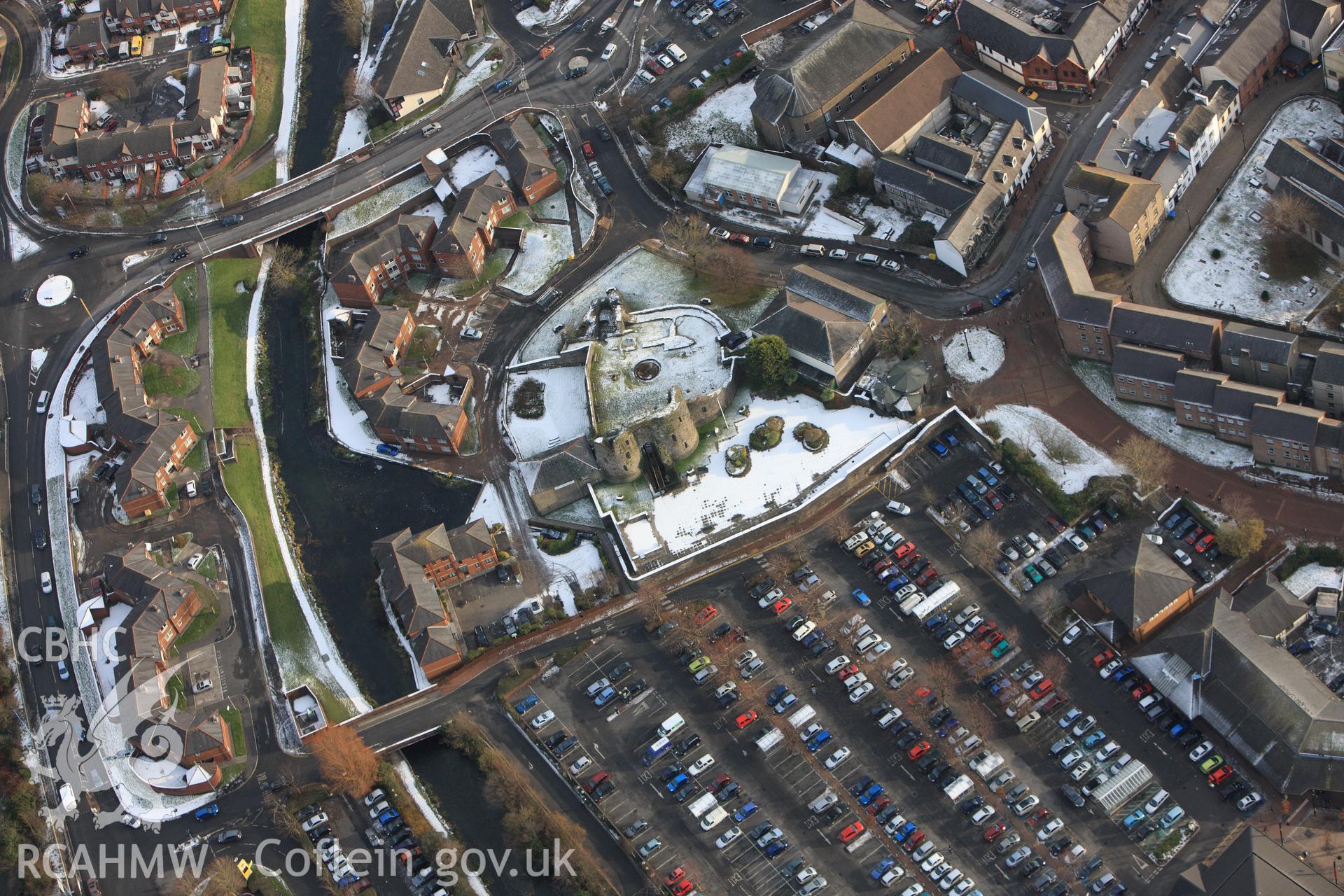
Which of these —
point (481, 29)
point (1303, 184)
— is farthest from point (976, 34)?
point (481, 29)

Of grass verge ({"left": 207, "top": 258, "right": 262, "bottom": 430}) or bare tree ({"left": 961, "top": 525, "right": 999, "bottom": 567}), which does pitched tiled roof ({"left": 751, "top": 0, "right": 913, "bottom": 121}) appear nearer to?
bare tree ({"left": 961, "top": 525, "right": 999, "bottom": 567})

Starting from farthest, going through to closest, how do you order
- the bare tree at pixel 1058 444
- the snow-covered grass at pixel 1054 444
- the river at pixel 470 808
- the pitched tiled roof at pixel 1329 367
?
the bare tree at pixel 1058 444
the snow-covered grass at pixel 1054 444
the pitched tiled roof at pixel 1329 367
the river at pixel 470 808

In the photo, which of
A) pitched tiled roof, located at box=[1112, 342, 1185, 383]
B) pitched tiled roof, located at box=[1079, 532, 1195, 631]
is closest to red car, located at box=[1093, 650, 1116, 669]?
pitched tiled roof, located at box=[1079, 532, 1195, 631]

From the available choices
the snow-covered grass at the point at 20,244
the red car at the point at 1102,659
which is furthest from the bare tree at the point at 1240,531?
the snow-covered grass at the point at 20,244

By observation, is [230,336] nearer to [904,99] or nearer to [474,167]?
[474,167]

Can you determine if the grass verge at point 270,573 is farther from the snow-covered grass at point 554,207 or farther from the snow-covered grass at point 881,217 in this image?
the snow-covered grass at point 881,217

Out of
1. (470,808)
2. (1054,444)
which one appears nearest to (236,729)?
(470,808)
